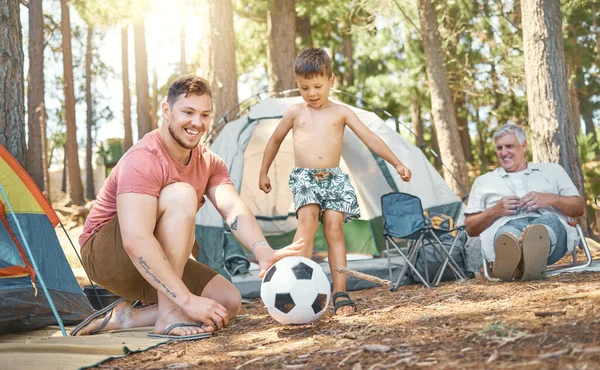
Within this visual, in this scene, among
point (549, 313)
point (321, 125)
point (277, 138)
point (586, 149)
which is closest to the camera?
point (549, 313)

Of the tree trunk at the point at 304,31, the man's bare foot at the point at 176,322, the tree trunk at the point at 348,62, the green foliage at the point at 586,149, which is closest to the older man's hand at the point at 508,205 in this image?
the man's bare foot at the point at 176,322

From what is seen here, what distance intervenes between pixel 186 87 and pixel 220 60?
167 inches

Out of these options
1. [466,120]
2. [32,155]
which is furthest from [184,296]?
[466,120]

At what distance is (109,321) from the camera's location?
3348mm

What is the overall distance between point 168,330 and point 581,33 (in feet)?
36.8

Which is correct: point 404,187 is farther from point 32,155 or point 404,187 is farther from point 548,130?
point 32,155

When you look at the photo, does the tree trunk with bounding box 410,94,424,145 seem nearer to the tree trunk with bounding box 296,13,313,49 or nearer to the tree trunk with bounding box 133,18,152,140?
the tree trunk with bounding box 296,13,313,49

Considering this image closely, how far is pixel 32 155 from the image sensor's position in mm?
12219

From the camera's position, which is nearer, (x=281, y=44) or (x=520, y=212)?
(x=520, y=212)

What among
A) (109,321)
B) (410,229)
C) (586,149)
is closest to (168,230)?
(109,321)

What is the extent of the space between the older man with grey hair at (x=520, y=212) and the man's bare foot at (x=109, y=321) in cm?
219

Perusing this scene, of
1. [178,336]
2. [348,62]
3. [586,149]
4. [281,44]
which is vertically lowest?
[178,336]

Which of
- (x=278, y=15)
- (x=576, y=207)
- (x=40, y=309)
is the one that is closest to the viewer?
(x=40, y=309)

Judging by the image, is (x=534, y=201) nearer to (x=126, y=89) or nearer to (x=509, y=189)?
(x=509, y=189)
